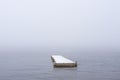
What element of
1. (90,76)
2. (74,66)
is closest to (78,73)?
(90,76)

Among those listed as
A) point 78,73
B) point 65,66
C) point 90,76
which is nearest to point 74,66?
point 65,66

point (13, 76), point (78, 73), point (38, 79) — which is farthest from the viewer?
point (78, 73)

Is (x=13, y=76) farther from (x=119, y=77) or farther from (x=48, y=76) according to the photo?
(x=119, y=77)

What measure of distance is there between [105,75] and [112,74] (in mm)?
3152

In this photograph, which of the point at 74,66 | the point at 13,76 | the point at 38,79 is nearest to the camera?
the point at 38,79

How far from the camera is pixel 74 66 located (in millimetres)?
105062

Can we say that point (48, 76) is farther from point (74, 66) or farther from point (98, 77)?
point (74, 66)

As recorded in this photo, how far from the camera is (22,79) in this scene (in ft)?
258

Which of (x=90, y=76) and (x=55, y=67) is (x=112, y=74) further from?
(x=55, y=67)

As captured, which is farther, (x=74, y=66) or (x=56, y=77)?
(x=74, y=66)

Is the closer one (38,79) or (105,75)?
(38,79)

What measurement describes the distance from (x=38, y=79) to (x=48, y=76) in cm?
681

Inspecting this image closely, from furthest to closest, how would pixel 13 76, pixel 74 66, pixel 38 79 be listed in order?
1. pixel 74 66
2. pixel 13 76
3. pixel 38 79

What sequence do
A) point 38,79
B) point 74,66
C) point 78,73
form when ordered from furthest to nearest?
point 74,66, point 78,73, point 38,79
